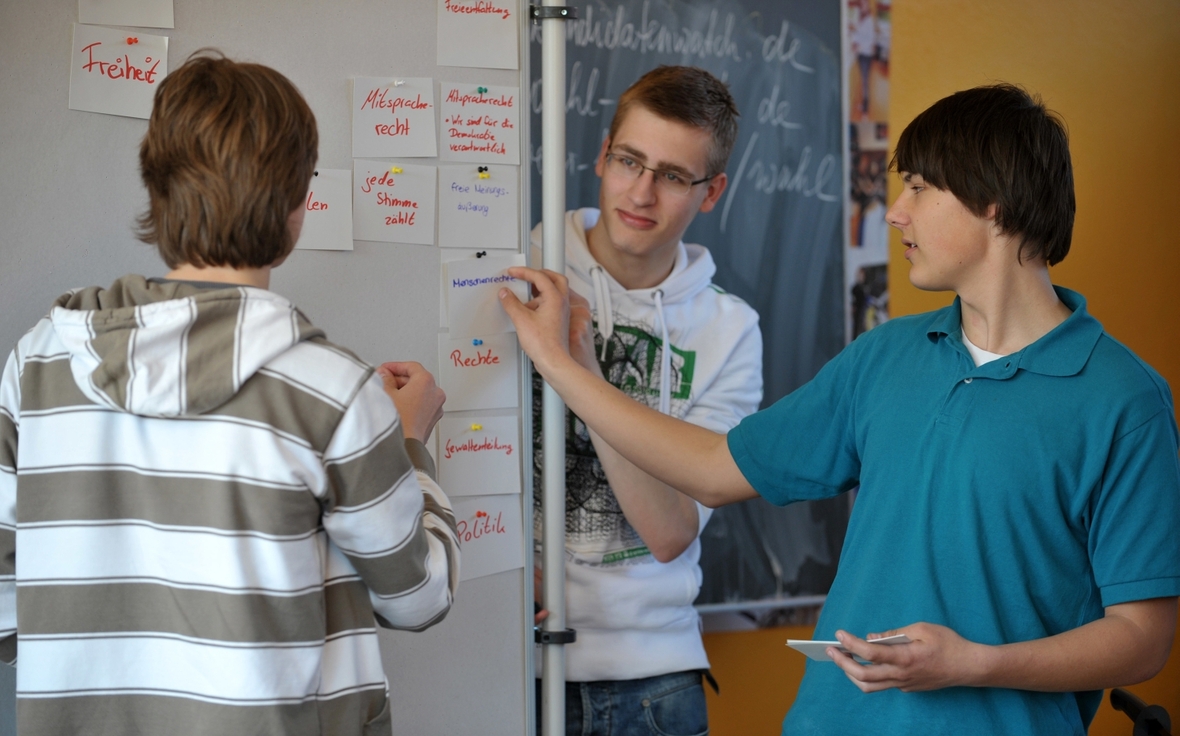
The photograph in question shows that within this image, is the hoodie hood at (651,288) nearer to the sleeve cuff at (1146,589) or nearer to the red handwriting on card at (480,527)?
the red handwriting on card at (480,527)

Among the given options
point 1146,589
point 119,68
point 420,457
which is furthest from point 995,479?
point 119,68

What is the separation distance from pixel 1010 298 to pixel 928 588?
0.38m

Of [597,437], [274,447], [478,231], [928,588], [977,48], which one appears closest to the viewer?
[274,447]

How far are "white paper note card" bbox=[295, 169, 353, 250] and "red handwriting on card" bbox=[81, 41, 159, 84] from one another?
9.5 inches

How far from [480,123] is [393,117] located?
0.14m

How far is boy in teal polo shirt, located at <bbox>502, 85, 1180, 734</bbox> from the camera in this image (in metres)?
1.14

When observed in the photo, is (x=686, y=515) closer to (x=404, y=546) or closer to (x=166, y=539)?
(x=404, y=546)

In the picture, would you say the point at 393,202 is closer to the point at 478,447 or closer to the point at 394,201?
the point at 394,201

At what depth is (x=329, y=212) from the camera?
1.41 metres

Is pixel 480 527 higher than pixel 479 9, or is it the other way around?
pixel 479 9

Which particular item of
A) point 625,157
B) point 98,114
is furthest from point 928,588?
point 98,114

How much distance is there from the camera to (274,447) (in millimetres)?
889

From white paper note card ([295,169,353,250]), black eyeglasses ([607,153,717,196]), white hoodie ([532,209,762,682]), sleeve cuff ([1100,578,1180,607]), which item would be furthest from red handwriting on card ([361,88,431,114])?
sleeve cuff ([1100,578,1180,607])

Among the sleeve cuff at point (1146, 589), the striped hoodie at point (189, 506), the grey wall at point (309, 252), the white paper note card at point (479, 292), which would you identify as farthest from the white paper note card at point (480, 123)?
the sleeve cuff at point (1146, 589)
